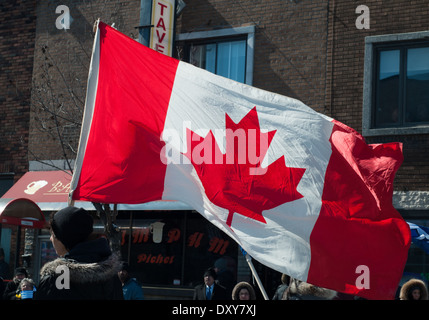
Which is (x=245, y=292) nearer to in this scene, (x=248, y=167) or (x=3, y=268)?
(x=248, y=167)

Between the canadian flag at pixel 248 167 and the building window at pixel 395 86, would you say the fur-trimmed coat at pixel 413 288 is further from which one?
the building window at pixel 395 86

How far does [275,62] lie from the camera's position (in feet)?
47.5

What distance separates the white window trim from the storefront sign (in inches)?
24.5

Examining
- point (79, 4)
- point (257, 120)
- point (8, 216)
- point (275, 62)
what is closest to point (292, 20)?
point (275, 62)

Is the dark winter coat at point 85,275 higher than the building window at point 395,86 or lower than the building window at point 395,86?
lower

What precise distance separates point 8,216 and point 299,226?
31.0 ft

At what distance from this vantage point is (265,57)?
47.9ft

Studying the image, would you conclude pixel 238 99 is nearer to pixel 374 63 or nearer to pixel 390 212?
pixel 390 212

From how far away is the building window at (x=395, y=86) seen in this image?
43.7 ft

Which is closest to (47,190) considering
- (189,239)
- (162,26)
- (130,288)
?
(189,239)

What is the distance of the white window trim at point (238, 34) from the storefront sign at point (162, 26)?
622 millimetres

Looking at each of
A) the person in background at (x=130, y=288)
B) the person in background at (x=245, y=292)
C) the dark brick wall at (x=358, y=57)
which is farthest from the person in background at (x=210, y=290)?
the dark brick wall at (x=358, y=57)

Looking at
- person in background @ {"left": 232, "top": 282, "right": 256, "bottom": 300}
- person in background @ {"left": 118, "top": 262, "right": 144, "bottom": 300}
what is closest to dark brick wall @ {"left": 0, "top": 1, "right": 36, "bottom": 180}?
person in background @ {"left": 118, "top": 262, "right": 144, "bottom": 300}

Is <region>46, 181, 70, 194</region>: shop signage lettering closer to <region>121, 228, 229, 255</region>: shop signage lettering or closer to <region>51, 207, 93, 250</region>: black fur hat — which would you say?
<region>121, 228, 229, 255</region>: shop signage lettering
